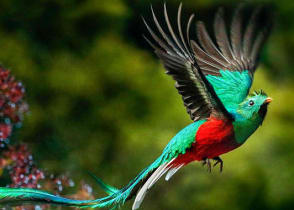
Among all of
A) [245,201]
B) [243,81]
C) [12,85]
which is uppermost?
[12,85]

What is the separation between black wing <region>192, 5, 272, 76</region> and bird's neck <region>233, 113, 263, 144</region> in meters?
0.40

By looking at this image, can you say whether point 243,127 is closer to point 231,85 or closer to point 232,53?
point 231,85

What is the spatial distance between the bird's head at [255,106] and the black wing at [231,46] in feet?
1.06

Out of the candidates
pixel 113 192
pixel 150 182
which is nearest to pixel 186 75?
pixel 150 182

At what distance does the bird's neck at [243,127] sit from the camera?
1731mm

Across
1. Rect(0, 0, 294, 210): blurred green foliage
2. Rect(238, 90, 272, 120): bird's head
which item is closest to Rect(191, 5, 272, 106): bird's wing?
Rect(238, 90, 272, 120): bird's head

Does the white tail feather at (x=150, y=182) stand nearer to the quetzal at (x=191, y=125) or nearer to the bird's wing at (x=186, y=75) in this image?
the quetzal at (x=191, y=125)

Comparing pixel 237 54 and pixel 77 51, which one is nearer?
pixel 237 54

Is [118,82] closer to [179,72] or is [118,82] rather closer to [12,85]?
[12,85]

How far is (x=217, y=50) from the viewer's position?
2213 mm

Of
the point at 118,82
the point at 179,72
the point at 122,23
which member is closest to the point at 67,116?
the point at 118,82

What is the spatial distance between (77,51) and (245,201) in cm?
192

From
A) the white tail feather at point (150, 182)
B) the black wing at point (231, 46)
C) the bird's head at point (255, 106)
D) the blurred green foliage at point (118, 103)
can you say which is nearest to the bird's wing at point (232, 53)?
the black wing at point (231, 46)

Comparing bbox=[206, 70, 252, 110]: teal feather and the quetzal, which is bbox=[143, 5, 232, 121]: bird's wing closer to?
the quetzal
